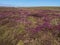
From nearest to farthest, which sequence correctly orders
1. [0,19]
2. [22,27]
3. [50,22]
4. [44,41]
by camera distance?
[44,41] → [22,27] → [50,22] → [0,19]

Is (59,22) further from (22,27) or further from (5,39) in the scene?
(5,39)

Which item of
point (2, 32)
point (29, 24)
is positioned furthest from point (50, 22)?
point (2, 32)

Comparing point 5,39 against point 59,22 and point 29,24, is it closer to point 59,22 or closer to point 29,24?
point 29,24

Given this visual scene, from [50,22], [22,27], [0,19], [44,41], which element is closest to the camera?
[44,41]

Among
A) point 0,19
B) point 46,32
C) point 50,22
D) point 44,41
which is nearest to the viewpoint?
point 44,41

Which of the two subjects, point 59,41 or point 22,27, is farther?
point 22,27

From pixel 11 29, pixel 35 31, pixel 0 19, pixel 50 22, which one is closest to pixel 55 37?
pixel 35 31

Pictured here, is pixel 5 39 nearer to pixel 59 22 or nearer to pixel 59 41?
pixel 59 41

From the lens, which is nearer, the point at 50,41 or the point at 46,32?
the point at 50,41

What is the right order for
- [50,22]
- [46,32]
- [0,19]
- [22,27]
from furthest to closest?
[0,19]
[50,22]
[22,27]
[46,32]
